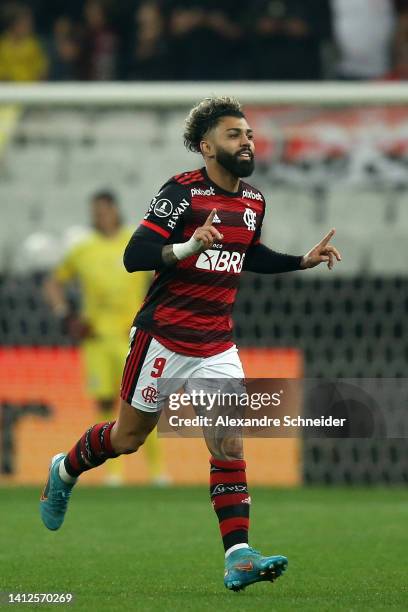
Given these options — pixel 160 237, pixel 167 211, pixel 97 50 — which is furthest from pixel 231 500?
pixel 97 50

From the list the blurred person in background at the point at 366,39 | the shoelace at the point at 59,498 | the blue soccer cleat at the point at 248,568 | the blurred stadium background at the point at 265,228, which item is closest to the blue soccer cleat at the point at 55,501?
the shoelace at the point at 59,498

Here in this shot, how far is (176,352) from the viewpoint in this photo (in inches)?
246

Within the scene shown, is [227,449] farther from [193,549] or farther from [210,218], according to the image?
[193,549]

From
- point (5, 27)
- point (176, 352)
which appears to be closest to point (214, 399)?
point (176, 352)

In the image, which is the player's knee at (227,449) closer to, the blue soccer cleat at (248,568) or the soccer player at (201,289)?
the soccer player at (201,289)

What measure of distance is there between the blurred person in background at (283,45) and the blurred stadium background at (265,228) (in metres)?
1.43

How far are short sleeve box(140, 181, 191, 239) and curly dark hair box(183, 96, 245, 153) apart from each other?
1.41 feet

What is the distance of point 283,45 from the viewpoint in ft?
44.5

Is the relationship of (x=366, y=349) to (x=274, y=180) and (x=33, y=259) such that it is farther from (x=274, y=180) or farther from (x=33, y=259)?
(x=33, y=259)

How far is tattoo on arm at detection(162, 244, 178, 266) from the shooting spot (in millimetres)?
5934

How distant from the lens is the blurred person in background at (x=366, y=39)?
44.8 feet

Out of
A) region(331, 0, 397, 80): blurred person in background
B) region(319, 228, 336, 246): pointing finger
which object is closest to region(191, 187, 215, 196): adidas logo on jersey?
region(319, 228, 336, 246): pointing finger

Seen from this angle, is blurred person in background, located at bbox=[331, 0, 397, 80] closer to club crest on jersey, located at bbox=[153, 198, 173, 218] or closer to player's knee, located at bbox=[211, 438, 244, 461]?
club crest on jersey, located at bbox=[153, 198, 173, 218]

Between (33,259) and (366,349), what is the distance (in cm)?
302
